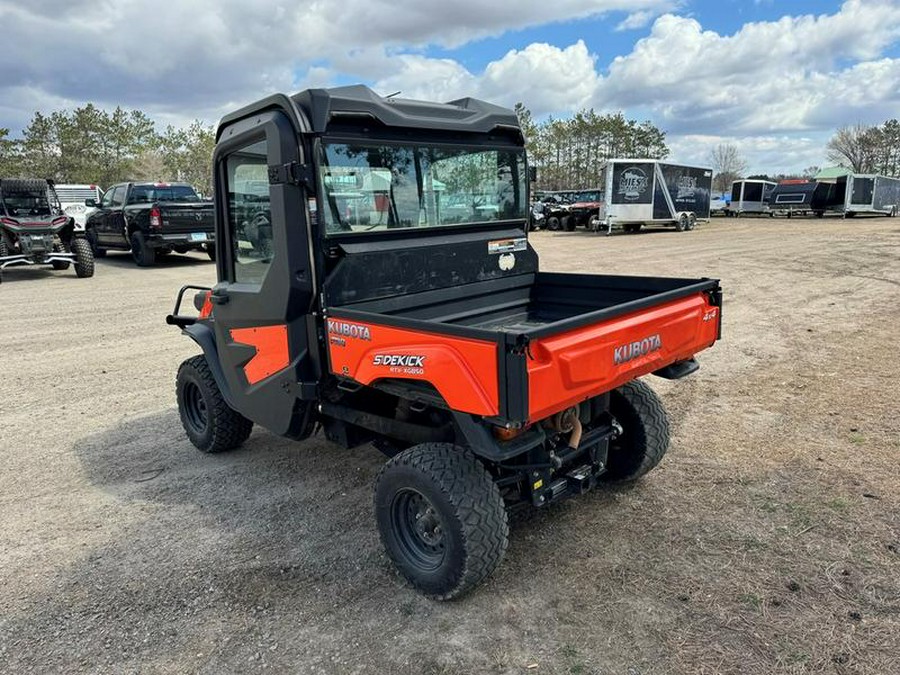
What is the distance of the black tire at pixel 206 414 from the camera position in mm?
4379

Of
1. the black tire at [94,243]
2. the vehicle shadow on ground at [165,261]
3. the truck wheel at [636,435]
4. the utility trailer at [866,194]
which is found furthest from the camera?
the utility trailer at [866,194]

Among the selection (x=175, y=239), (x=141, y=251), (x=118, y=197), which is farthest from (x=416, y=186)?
(x=118, y=197)

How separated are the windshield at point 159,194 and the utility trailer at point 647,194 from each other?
1539 cm

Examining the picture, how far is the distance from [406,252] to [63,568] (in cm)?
236

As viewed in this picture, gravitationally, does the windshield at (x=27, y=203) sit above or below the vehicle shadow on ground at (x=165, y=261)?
above

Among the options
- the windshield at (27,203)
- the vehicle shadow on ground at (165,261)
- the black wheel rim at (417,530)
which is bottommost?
the black wheel rim at (417,530)

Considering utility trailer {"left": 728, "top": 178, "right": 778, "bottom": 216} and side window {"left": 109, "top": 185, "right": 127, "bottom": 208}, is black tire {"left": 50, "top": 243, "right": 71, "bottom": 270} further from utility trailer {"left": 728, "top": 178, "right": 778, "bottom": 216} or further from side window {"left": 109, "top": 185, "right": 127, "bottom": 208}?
utility trailer {"left": 728, "top": 178, "right": 778, "bottom": 216}

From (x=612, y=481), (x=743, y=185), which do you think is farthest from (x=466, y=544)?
(x=743, y=185)

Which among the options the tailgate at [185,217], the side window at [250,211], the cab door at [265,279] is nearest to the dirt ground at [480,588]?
the cab door at [265,279]

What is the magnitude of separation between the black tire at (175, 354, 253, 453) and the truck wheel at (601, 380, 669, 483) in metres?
2.51

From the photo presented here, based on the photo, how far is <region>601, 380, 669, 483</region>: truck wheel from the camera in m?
3.74

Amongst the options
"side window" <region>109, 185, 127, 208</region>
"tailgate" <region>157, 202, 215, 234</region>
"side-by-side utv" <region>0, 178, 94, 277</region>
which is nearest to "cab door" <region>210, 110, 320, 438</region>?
"side-by-side utv" <region>0, 178, 94, 277</region>

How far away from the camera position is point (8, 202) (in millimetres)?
13359

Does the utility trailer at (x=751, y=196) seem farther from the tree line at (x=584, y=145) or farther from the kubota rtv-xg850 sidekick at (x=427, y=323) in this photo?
the kubota rtv-xg850 sidekick at (x=427, y=323)
